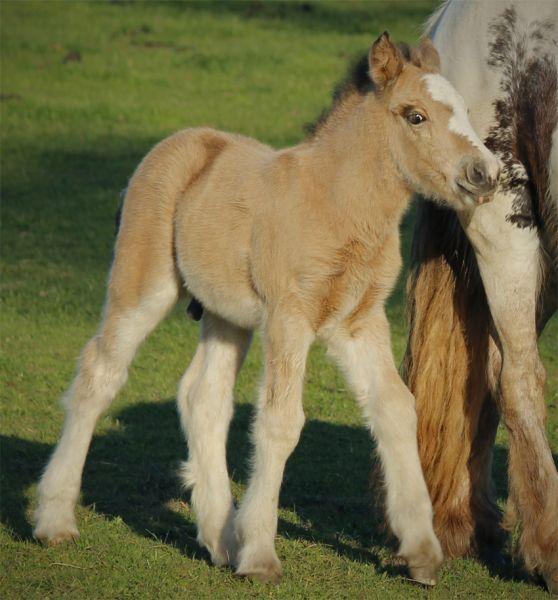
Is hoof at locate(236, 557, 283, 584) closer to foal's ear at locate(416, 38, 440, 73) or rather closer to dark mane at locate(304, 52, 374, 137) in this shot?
dark mane at locate(304, 52, 374, 137)

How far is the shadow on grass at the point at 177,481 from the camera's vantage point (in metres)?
5.75

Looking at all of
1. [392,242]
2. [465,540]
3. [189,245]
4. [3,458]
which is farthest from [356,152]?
[3,458]

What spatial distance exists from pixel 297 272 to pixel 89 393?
4.19 feet

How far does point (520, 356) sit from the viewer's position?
17.0 feet

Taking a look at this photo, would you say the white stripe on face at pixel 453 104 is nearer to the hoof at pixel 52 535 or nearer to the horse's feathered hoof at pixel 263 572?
the horse's feathered hoof at pixel 263 572

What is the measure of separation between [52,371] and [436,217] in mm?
3653

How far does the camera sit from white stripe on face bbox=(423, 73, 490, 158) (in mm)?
Answer: 4582

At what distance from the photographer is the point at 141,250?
5488 millimetres

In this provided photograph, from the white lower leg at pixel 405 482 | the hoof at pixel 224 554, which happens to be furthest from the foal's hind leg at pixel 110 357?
the white lower leg at pixel 405 482

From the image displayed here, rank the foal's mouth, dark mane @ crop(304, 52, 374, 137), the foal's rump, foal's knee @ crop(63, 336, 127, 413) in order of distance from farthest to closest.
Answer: foal's knee @ crop(63, 336, 127, 413) → the foal's rump → dark mane @ crop(304, 52, 374, 137) → the foal's mouth

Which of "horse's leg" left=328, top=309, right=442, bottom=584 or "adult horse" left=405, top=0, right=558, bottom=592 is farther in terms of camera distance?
"adult horse" left=405, top=0, right=558, bottom=592

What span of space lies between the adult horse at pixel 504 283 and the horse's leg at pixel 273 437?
0.95m

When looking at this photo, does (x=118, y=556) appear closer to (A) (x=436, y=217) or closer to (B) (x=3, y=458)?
(B) (x=3, y=458)

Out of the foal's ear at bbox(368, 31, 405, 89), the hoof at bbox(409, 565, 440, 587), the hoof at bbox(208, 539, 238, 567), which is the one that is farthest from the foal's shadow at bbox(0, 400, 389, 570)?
the foal's ear at bbox(368, 31, 405, 89)
